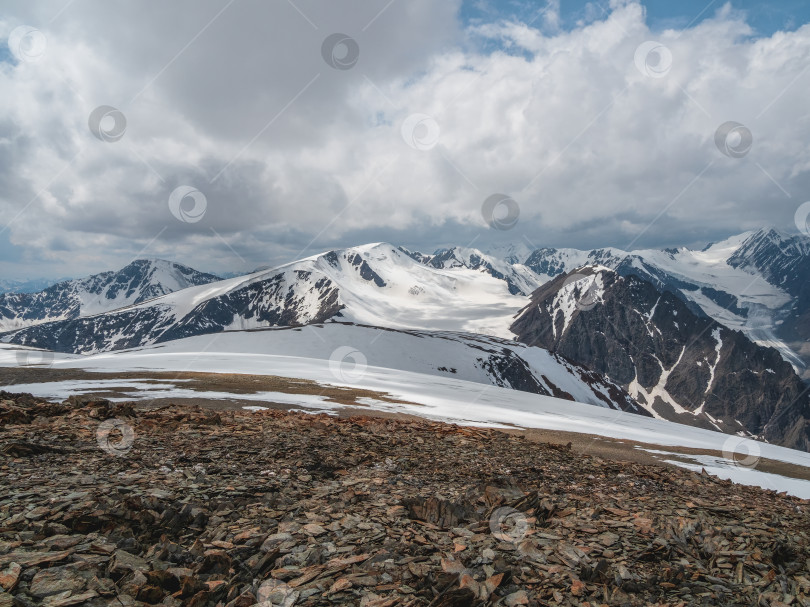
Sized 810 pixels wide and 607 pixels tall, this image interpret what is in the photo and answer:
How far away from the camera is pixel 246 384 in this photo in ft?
174

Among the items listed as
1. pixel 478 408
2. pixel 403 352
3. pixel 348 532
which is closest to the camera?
pixel 348 532

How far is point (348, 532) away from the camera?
9.89 metres

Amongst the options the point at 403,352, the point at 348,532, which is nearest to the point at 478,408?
the point at 348,532

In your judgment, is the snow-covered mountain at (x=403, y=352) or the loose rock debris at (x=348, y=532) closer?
the loose rock debris at (x=348, y=532)

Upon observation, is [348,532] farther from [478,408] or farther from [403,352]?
[403,352]

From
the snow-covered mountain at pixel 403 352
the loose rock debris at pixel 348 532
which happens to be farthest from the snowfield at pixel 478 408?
the snow-covered mountain at pixel 403 352

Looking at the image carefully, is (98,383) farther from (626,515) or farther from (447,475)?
(626,515)

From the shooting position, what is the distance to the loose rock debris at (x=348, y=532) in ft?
23.8

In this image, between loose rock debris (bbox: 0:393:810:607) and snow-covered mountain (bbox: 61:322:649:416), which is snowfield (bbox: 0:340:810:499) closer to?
loose rock debris (bbox: 0:393:810:607)

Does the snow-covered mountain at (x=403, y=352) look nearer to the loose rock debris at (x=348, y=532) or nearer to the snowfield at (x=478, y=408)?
the snowfield at (x=478, y=408)

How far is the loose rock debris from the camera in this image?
7.25 metres

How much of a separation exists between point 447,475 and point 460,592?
944 centimetres

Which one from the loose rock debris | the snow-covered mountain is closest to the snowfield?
the loose rock debris

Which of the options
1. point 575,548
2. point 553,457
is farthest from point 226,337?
point 575,548
